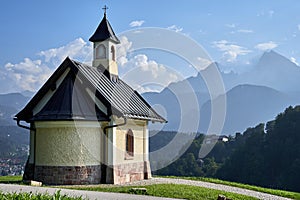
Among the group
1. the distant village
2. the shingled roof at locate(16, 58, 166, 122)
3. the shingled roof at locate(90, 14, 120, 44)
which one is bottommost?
the distant village

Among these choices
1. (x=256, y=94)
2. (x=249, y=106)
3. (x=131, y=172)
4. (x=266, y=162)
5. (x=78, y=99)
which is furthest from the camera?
(x=256, y=94)

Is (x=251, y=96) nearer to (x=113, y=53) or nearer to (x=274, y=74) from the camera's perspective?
(x=274, y=74)

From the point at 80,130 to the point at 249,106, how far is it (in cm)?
10806

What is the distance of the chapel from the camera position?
16.0 metres

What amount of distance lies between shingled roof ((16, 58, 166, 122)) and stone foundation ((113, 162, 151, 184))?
2.03m

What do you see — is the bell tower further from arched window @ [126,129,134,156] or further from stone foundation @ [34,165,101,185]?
stone foundation @ [34,165,101,185]

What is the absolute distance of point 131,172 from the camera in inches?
706

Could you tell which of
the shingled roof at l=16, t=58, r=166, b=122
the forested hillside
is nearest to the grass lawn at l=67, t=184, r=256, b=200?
the shingled roof at l=16, t=58, r=166, b=122

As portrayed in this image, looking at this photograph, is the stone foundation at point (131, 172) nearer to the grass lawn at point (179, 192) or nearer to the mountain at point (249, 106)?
the grass lawn at point (179, 192)

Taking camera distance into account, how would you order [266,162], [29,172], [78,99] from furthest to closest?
[266,162], [29,172], [78,99]

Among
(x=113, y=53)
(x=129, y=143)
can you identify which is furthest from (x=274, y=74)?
(x=129, y=143)

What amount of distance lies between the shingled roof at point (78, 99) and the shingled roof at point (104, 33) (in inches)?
71.9

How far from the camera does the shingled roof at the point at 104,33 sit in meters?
19.7

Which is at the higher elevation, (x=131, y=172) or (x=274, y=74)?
(x=274, y=74)
